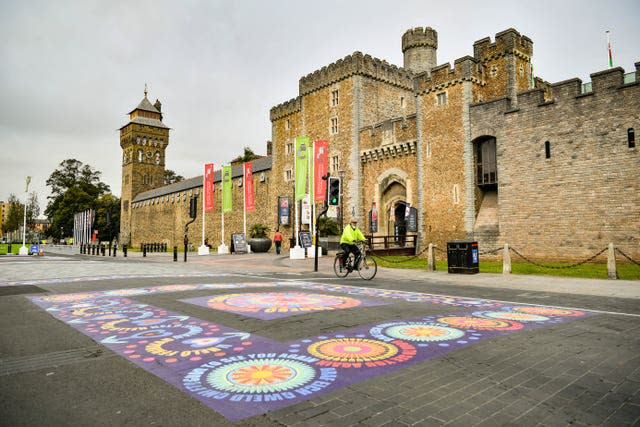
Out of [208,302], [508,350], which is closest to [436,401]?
[508,350]

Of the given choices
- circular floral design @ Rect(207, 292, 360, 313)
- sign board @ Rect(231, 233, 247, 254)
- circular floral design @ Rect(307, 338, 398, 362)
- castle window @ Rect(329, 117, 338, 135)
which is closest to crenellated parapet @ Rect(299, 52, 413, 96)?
castle window @ Rect(329, 117, 338, 135)

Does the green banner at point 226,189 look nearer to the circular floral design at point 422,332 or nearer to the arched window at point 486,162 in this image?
the arched window at point 486,162

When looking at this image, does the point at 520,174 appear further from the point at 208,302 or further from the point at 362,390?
the point at 362,390

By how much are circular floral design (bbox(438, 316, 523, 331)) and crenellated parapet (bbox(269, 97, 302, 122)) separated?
34.0m

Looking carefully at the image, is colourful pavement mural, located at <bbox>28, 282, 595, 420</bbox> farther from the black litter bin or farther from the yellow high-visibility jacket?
the black litter bin

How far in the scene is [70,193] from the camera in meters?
75.7

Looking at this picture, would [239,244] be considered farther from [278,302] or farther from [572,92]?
[278,302]

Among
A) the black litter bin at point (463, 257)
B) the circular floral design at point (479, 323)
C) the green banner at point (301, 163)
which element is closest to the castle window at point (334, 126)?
the green banner at point (301, 163)

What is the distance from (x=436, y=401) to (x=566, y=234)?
775 inches

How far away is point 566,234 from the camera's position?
63.3ft

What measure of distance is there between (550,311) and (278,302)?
4768 mm

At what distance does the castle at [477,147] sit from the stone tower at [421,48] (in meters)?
0.10

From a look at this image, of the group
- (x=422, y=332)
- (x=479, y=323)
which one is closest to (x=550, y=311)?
(x=479, y=323)

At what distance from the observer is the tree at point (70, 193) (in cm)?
7525
